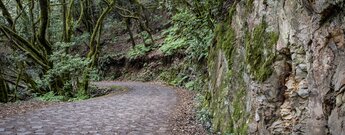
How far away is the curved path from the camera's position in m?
7.55

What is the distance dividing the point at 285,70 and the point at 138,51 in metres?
22.9

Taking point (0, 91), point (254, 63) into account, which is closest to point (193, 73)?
point (0, 91)

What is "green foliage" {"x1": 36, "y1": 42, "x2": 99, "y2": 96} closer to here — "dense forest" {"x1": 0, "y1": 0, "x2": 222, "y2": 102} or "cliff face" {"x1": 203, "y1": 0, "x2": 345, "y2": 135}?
"dense forest" {"x1": 0, "y1": 0, "x2": 222, "y2": 102}

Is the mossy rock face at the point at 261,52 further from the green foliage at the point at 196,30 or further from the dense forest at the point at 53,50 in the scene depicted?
the green foliage at the point at 196,30

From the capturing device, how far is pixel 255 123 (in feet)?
18.1

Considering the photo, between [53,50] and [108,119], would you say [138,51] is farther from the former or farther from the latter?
[108,119]

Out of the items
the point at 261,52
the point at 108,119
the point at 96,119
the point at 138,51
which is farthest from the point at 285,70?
the point at 138,51

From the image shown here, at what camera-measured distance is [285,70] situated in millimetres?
4891

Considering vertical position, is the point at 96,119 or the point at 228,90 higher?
the point at 228,90

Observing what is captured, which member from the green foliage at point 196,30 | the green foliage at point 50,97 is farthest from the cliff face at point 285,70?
the green foliage at point 50,97

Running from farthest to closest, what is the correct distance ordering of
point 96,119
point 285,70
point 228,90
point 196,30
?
1. point 196,30
2. point 96,119
3. point 228,90
4. point 285,70

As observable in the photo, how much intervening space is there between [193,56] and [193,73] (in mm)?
944

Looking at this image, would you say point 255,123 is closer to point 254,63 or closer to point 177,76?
point 254,63

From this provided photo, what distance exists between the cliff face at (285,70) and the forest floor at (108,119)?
4.99 ft
